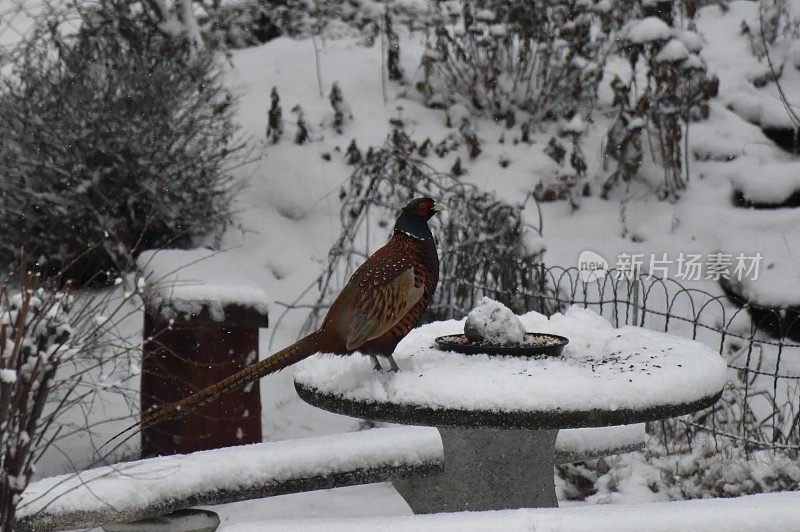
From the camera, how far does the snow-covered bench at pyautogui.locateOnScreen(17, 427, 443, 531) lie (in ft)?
8.93

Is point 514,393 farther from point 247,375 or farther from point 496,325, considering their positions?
point 247,375

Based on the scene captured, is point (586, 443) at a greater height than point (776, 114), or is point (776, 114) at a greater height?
Answer: point (776, 114)

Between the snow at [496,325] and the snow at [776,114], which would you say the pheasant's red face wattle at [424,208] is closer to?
the snow at [496,325]

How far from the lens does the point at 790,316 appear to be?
249 inches

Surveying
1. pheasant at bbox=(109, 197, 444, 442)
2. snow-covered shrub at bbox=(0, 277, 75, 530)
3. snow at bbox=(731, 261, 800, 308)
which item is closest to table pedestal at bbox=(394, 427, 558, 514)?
pheasant at bbox=(109, 197, 444, 442)

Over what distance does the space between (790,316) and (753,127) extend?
7.05 feet

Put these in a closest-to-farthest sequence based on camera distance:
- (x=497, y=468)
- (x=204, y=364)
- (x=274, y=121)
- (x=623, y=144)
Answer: (x=497, y=468) < (x=204, y=364) < (x=623, y=144) < (x=274, y=121)

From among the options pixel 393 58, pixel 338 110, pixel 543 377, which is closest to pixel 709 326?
pixel 543 377

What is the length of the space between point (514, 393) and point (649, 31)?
5.30 metres

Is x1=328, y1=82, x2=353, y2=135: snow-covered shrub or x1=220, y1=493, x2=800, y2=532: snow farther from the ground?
x1=328, y1=82, x2=353, y2=135: snow-covered shrub

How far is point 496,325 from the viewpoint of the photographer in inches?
115

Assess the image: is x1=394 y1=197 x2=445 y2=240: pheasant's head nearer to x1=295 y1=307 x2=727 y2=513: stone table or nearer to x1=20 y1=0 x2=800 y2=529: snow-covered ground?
x1=295 y1=307 x2=727 y2=513: stone table

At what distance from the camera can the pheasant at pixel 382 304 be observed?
2.75 meters

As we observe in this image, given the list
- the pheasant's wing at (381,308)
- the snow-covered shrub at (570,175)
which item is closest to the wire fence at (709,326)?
the snow-covered shrub at (570,175)
